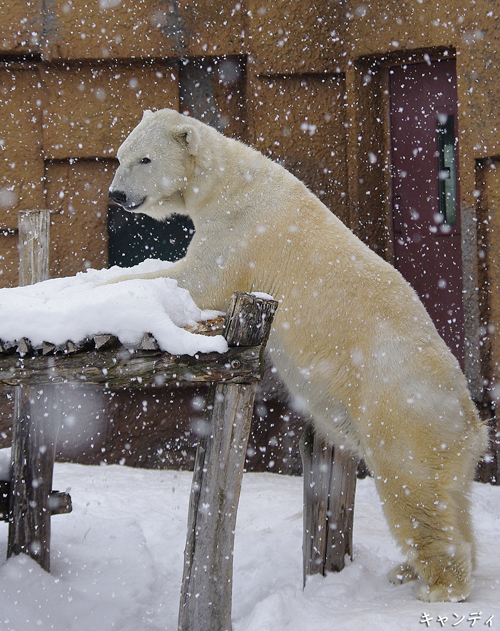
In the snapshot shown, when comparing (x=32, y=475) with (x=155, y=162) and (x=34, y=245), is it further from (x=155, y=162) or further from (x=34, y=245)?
(x=155, y=162)

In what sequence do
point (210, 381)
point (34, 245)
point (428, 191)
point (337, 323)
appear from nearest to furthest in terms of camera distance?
point (210, 381), point (337, 323), point (34, 245), point (428, 191)

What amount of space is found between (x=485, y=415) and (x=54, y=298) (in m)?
3.19

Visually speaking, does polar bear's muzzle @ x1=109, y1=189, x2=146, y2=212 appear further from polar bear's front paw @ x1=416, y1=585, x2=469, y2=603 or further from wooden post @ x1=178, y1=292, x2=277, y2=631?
polar bear's front paw @ x1=416, y1=585, x2=469, y2=603

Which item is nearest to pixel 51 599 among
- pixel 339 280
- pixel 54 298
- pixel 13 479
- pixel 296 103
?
pixel 13 479

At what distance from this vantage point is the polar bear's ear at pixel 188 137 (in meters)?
3.30

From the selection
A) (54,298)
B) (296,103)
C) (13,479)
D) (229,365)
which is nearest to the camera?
(229,365)

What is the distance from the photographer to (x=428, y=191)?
5.06 metres

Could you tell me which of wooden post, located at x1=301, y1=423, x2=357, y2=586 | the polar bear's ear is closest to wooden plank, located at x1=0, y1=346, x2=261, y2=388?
wooden post, located at x1=301, y1=423, x2=357, y2=586

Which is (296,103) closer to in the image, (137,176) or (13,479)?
(137,176)

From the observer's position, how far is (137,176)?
3.35 m

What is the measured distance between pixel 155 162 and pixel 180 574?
6.89 ft

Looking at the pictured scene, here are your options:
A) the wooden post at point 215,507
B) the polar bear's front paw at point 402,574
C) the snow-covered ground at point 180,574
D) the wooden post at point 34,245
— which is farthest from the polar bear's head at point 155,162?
the polar bear's front paw at point 402,574

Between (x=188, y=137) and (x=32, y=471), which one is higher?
(x=188, y=137)

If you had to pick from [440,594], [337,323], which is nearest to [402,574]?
[440,594]
